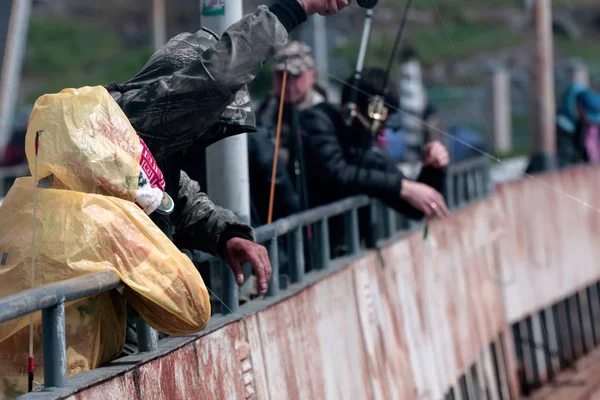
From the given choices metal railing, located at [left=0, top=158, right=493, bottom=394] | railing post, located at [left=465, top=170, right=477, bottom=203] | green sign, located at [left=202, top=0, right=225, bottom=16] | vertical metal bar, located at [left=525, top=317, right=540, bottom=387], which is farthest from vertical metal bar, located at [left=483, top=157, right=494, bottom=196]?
green sign, located at [left=202, top=0, right=225, bottom=16]

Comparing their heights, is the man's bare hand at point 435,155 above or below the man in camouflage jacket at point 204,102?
below

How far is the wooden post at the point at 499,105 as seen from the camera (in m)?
31.2

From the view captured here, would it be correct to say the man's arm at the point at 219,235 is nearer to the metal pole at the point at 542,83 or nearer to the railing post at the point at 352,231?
the railing post at the point at 352,231

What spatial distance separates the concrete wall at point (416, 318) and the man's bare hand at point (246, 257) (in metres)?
0.33

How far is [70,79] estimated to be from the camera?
2416 inches

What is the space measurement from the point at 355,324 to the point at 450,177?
3623mm

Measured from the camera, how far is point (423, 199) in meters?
7.85

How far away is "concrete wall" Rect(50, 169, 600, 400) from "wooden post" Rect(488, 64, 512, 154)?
1498 cm

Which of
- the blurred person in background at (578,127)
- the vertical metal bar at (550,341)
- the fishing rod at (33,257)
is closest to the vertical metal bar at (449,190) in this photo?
Result: the vertical metal bar at (550,341)

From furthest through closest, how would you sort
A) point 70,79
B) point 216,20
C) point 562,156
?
point 70,79 → point 562,156 → point 216,20

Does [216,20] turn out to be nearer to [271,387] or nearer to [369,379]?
[271,387]

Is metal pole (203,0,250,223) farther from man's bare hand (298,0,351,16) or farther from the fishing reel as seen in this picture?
man's bare hand (298,0,351,16)

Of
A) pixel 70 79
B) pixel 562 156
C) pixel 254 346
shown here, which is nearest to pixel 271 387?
pixel 254 346

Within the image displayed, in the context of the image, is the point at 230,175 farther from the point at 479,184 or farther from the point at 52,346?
the point at 479,184
